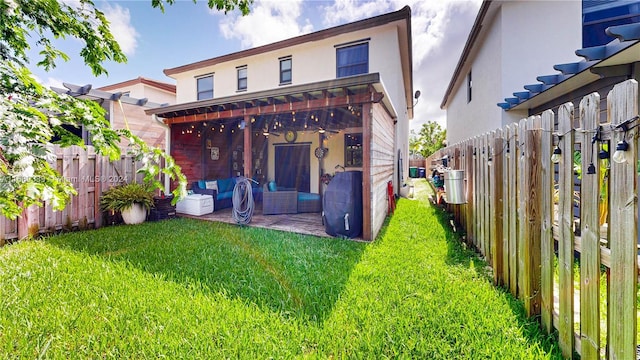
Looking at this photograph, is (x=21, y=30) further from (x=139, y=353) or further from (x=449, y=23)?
(x=449, y=23)

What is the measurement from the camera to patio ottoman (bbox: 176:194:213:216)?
273 inches

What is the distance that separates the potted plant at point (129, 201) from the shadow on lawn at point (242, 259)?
0.42 meters

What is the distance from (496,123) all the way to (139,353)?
8.07 metres

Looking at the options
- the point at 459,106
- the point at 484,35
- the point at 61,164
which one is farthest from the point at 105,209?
the point at 459,106

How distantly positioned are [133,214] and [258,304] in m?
5.14

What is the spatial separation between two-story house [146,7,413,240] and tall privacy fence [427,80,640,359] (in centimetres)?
231

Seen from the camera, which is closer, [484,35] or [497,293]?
[497,293]

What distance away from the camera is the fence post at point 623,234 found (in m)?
1.30

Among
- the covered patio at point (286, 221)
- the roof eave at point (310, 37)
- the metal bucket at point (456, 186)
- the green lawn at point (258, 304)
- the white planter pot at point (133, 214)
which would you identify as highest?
the roof eave at point (310, 37)

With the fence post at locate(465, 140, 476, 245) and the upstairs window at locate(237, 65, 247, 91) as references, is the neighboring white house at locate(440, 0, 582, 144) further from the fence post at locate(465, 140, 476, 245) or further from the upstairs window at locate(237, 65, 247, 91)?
the upstairs window at locate(237, 65, 247, 91)

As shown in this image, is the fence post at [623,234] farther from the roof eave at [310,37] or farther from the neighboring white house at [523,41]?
the roof eave at [310,37]

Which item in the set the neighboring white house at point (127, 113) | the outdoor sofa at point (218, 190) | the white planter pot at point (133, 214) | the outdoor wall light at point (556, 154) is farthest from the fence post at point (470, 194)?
the white planter pot at point (133, 214)

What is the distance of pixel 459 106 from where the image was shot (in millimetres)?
11719

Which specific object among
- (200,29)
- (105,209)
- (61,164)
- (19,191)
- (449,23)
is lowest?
(105,209)
